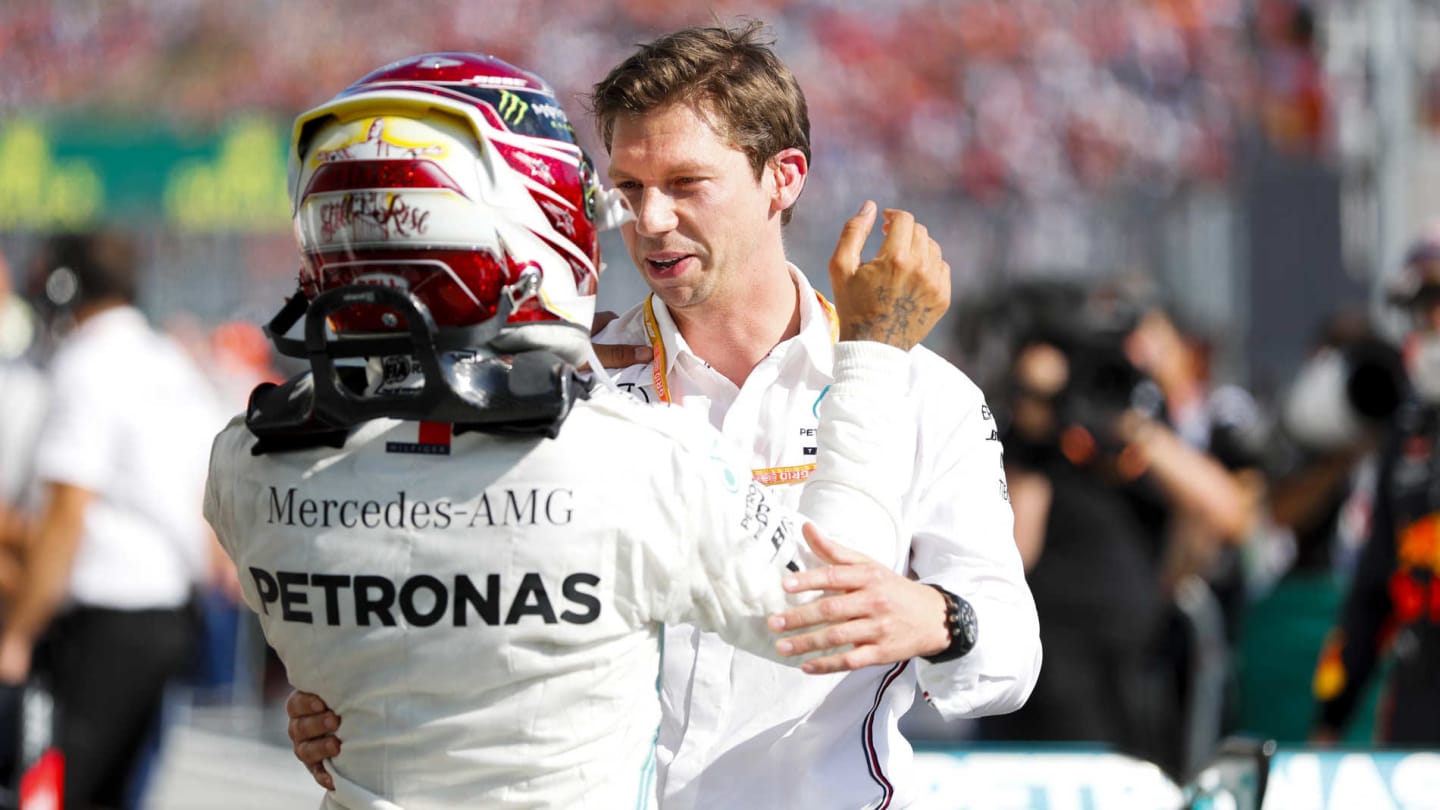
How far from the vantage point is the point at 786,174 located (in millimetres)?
2709

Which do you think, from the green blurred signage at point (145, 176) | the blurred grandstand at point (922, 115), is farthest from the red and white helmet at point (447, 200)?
the green blurred signage at point (145, 176)

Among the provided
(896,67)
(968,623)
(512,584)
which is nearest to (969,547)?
(968,623)

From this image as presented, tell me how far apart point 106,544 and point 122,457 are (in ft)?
0.88

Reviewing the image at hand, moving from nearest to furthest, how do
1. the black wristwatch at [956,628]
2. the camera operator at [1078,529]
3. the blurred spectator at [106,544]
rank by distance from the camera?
the black wristwatch at [956,628]
the blurred spectator at [106,544]
the camera operator at [1078,529]

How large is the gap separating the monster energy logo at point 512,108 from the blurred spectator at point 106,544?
11.7 ft

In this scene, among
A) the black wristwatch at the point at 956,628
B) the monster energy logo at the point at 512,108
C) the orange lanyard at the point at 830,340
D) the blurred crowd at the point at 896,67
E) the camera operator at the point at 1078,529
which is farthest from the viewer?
the blurred crowd at the point at 896,67

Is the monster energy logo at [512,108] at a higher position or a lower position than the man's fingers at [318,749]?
higher

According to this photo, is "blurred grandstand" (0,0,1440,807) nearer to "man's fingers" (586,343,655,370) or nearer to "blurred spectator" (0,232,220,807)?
"blurred spectator" (0,232,220,807)

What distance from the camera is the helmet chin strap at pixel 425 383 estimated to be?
6.57 feet

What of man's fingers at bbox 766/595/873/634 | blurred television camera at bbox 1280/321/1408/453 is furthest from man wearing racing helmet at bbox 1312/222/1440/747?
man's fingers at bbox 766/595/873/634

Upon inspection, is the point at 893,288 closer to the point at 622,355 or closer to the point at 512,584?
the point at 622,355

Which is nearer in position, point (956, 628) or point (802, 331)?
point (956, 628)

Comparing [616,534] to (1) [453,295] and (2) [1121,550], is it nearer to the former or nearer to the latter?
(1) [453,295]

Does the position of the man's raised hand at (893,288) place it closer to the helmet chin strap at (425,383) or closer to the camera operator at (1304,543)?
the helmet chin strap at (425,383)
